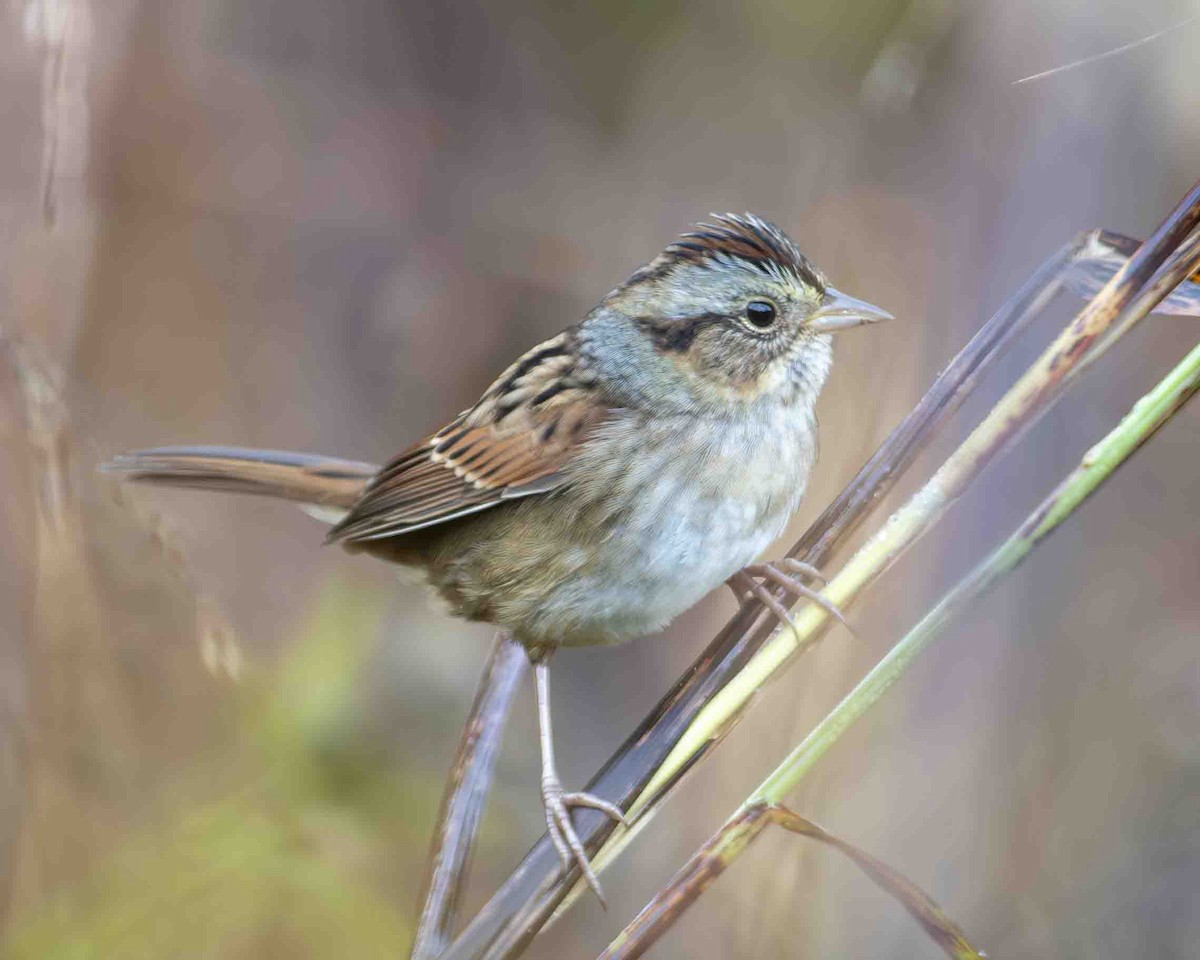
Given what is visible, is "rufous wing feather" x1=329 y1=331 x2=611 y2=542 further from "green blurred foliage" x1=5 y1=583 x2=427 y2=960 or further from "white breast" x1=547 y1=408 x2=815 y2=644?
"green blurred foliage" x1=5 y1=583 x2=427 y2=960

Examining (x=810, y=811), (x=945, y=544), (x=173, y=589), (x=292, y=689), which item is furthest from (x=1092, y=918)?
(x=173, y=589)

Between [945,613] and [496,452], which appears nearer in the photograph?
[945,613]

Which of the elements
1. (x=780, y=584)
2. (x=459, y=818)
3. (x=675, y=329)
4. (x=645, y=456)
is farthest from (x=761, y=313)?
(x=459, y=818)

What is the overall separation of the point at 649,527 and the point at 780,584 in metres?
0.22

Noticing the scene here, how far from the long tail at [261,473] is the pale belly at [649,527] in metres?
0.55

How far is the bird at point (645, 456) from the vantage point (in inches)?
77.7

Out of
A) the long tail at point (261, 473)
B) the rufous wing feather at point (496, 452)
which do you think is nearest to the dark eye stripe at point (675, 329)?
the rufous wing feather at point (496, 452)

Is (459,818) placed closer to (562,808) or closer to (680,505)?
(562,808)

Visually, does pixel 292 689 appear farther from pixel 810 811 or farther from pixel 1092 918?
pixel 1092 918

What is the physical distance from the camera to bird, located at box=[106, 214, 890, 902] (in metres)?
1.97

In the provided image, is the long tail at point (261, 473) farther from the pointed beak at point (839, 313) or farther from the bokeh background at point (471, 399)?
the pointed beak at point (839, 313)

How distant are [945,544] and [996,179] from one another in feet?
2.03

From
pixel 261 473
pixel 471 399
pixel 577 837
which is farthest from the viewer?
pixel 471 399

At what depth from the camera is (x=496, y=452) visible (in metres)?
2.24
